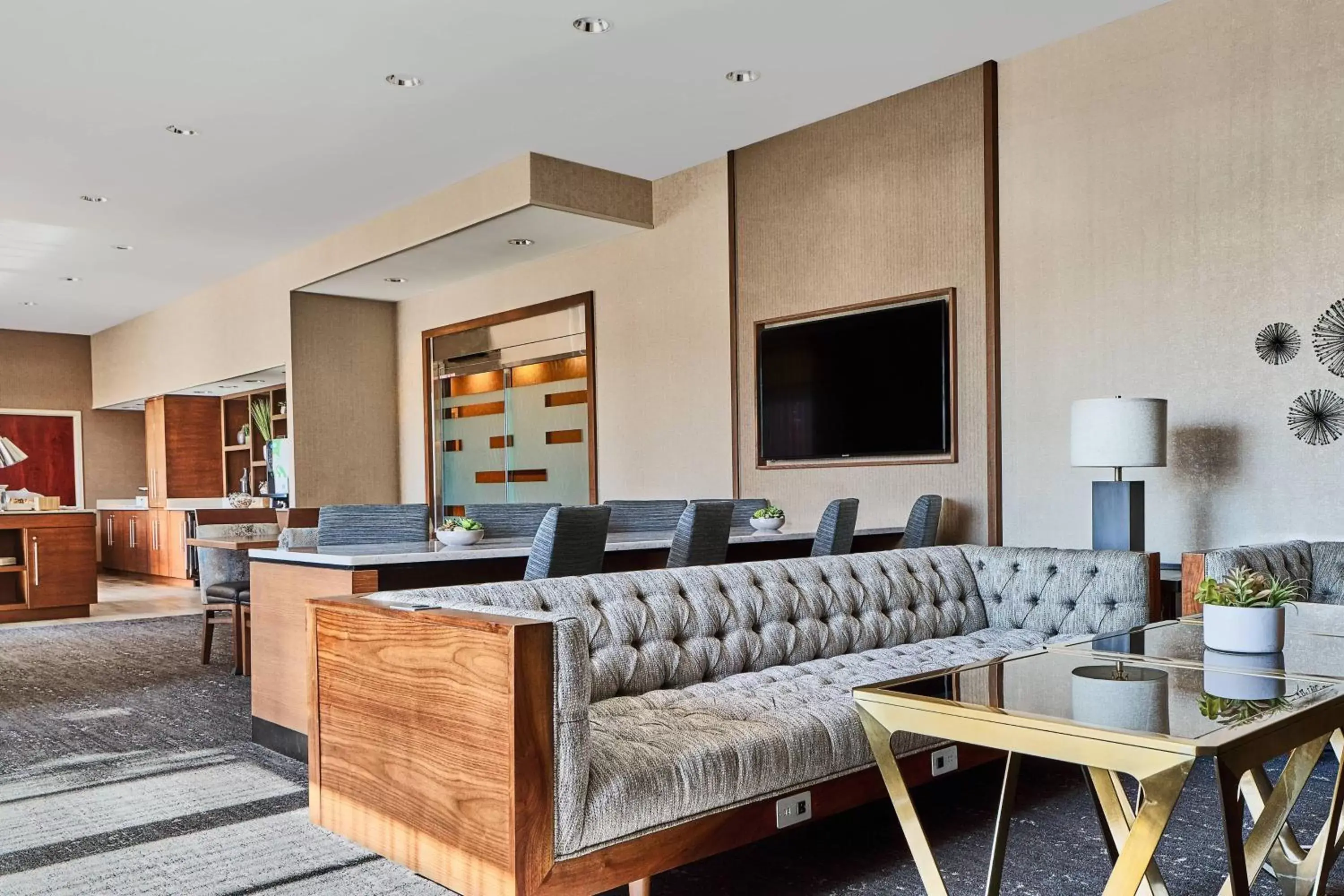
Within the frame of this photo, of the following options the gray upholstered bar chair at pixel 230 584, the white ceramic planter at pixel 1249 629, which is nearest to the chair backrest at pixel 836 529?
the white ceramic planter at pixel 1249 629

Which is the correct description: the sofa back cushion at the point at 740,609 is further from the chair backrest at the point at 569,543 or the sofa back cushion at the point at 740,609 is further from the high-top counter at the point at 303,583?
the high-top counter at the point at 303,583

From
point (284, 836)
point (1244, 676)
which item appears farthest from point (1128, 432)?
point (284, 836)

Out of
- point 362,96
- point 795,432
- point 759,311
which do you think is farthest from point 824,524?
point 362,96

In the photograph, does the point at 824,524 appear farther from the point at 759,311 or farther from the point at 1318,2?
the point at 1318,2

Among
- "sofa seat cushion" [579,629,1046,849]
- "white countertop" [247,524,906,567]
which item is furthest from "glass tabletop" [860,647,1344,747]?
"white countertop" [247,524,906,567]

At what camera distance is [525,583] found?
2.83 metres

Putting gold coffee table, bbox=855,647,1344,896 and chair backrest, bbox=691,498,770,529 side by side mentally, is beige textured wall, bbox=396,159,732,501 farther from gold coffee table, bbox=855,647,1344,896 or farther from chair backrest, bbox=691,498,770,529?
gold coffee table, bbox=855,647,1344,896

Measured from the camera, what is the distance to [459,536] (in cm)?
396

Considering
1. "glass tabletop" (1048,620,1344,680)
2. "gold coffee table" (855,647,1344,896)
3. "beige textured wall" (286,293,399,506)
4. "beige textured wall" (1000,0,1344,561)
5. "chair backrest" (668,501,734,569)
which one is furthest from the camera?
"beige textured wall" (286,293,399,506)

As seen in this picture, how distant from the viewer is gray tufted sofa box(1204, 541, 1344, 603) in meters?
3.71

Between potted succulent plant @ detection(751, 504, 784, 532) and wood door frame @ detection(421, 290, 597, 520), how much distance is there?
2.62 m

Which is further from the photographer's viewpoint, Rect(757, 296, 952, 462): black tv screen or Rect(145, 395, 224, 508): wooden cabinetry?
Rect(145, 395, 224, 508): wooden cabinetry

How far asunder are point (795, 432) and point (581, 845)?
4.55 m

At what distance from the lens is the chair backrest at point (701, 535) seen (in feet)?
13.7
